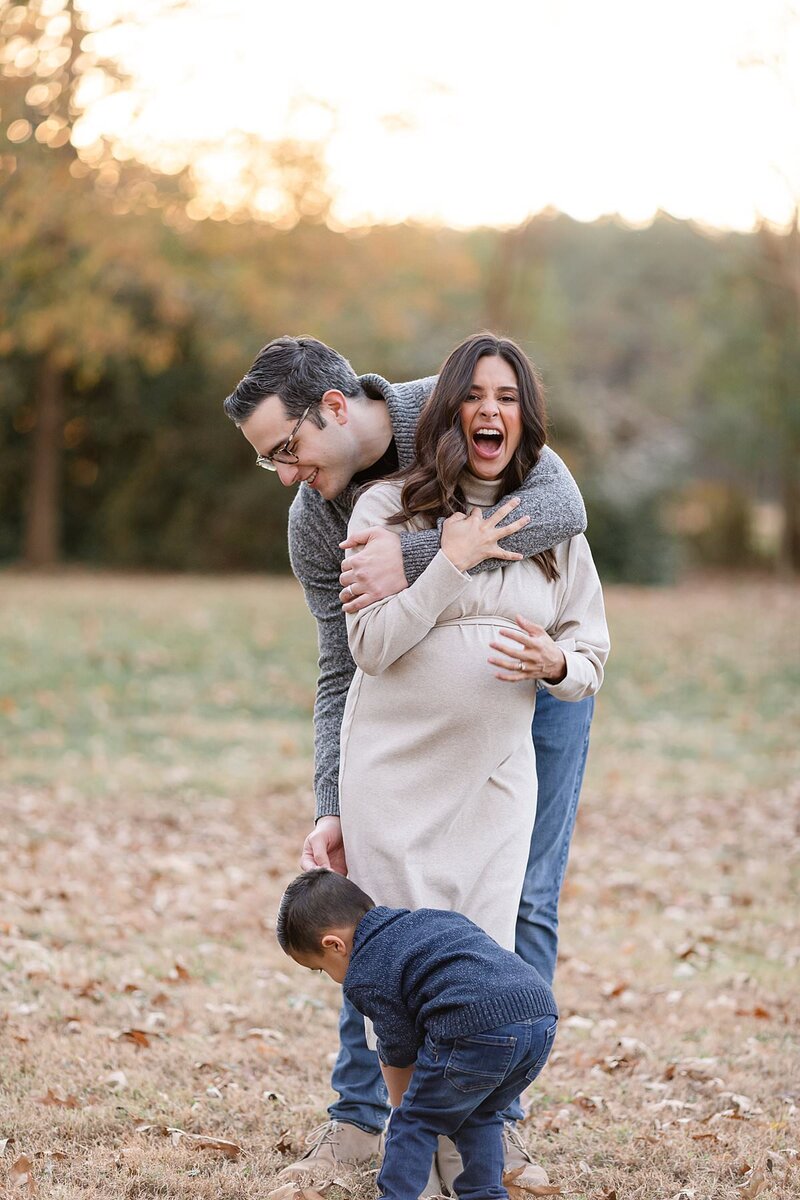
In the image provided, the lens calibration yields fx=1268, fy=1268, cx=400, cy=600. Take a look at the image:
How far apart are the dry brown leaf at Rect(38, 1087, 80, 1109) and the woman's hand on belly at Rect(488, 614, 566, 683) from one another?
1.97 m

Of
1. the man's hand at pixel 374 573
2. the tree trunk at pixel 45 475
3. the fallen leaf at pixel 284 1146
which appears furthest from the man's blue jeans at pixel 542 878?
the tree trunk at pixel 45 475

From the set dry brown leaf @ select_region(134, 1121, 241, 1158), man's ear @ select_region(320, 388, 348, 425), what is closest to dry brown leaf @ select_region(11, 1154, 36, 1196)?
dry brown leaf @ select_region(134, 1121, 241, 1158)

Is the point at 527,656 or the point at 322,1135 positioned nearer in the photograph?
the point at 527,656

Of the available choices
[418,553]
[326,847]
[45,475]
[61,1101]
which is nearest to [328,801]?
[326,847]

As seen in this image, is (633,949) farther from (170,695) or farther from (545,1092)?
(170,695)

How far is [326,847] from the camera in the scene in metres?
3.11

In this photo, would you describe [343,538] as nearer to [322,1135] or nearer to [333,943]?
[333,943]

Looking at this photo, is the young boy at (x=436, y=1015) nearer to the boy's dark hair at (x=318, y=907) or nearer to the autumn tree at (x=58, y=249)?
the boy's dark hair at (x=318, y=907)

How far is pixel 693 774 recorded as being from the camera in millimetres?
9461

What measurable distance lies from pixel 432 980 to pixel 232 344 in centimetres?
1710

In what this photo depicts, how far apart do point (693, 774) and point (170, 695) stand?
14.9 ft

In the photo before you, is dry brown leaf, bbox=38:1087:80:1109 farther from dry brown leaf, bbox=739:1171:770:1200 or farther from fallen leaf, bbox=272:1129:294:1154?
dry brown leaf, bbox=739:1171:770:1200

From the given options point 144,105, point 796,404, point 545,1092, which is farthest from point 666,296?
point 545,1092

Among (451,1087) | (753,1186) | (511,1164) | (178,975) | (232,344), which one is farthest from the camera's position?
(232,344)
